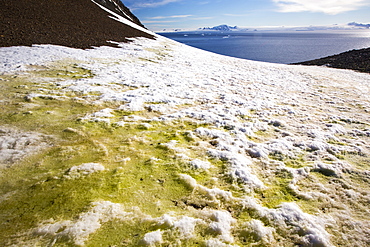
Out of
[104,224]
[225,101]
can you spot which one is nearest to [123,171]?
[104,224]

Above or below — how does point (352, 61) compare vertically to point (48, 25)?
below

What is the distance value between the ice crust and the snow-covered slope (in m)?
0.02

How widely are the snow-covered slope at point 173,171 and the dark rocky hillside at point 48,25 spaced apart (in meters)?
8.75

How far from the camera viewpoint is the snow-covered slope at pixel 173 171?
2.43 m

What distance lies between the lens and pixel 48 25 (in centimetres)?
1775

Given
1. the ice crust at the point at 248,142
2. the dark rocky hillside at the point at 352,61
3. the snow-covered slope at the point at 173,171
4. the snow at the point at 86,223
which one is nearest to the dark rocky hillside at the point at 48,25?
the ice crust at the point at 248,142

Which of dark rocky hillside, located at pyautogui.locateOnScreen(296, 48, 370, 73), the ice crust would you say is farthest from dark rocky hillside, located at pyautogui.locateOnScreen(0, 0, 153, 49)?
→ dark rocky hillside, located at pyautogui.locateOnScreen(296, 48, 370, 73)

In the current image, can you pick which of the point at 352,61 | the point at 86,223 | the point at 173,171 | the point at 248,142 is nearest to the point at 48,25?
the point at 173,171

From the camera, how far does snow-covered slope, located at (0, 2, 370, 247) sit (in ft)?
7.98

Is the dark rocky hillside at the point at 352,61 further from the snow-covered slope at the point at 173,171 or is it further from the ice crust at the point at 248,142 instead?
the snow-covered slope at the point at 173,171

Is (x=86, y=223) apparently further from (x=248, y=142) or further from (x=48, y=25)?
(x=48, y=25)

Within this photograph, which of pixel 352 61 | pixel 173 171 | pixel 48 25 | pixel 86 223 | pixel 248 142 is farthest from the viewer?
pixel 352 61

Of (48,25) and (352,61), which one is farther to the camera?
(352,61)

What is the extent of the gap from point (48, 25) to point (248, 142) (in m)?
21.4
